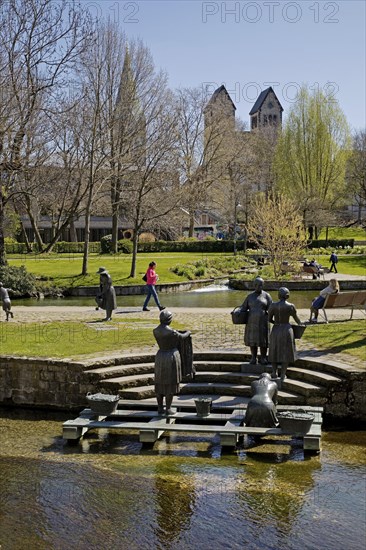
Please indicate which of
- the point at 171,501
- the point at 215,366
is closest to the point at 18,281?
the point at 215,366

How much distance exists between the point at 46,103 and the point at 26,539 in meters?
24.2

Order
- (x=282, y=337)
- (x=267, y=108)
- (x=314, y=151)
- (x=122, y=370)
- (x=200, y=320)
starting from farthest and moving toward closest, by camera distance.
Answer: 1. (x=267, y=108)
2. (x=314, y=151)
3. (x=200, y=320)
4. (x=122, y=370)
5. (x=282, y=337)

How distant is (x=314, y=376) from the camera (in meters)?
12.2

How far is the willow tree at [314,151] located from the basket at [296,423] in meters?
50.3

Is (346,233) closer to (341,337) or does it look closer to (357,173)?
(357,173)

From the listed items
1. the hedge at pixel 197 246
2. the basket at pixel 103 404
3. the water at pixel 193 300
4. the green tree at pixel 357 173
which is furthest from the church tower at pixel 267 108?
the basket at pixel 103 404

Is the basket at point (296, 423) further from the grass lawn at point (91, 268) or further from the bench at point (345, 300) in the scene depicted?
the grass lawn at point (91, 268)

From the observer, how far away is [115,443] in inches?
425

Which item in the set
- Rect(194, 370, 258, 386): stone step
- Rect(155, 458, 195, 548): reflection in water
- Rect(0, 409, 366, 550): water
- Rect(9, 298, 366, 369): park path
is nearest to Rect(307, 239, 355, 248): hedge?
Rect(9, 298, 366, 369): park path

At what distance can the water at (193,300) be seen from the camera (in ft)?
83.7

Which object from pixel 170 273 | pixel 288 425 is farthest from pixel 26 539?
pixel 170 273

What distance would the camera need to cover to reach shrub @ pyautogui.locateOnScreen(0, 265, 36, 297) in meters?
28.2

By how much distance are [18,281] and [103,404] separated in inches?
724

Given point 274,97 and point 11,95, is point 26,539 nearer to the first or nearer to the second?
point 11,95
